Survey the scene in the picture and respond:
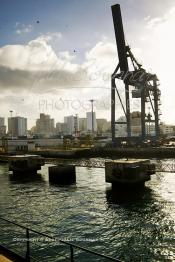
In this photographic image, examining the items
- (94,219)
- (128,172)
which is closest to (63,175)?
(128,172)

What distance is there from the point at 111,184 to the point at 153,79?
2551 inches

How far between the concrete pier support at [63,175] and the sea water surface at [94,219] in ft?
10.8

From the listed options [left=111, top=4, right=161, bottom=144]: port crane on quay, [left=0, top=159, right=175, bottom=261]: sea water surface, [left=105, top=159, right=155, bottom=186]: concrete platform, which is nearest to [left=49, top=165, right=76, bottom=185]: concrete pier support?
[left=0, top=159, right=175, bottom=261]: sea water surface

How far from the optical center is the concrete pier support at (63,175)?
5047 centimetres

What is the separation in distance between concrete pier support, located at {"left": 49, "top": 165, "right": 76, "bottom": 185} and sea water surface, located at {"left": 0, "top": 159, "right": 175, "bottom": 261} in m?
3.30

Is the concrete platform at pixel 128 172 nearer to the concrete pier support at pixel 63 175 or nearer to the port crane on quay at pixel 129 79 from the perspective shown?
the concrete pier support at pixel 63 175

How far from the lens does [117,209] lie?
31781 mm

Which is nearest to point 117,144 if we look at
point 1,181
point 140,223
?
point 1,181

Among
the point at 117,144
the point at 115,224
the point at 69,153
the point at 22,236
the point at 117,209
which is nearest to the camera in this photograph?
the point at 22,236

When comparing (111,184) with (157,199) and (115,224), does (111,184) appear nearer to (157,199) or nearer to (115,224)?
(157,199)

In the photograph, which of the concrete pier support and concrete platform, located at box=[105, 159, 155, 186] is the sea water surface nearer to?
concrete platform, located at box=[105, 159, 155, 186]

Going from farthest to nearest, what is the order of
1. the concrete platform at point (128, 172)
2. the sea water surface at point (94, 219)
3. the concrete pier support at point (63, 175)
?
the concrete pier support at point (63, 175) → the concrete platform at point (128, 172) → the sea water surface at point (94, 219)

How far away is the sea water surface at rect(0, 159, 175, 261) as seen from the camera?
21.2 metres

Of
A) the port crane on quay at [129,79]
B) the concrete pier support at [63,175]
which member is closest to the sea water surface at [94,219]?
the concrete pier support at [63,175]
